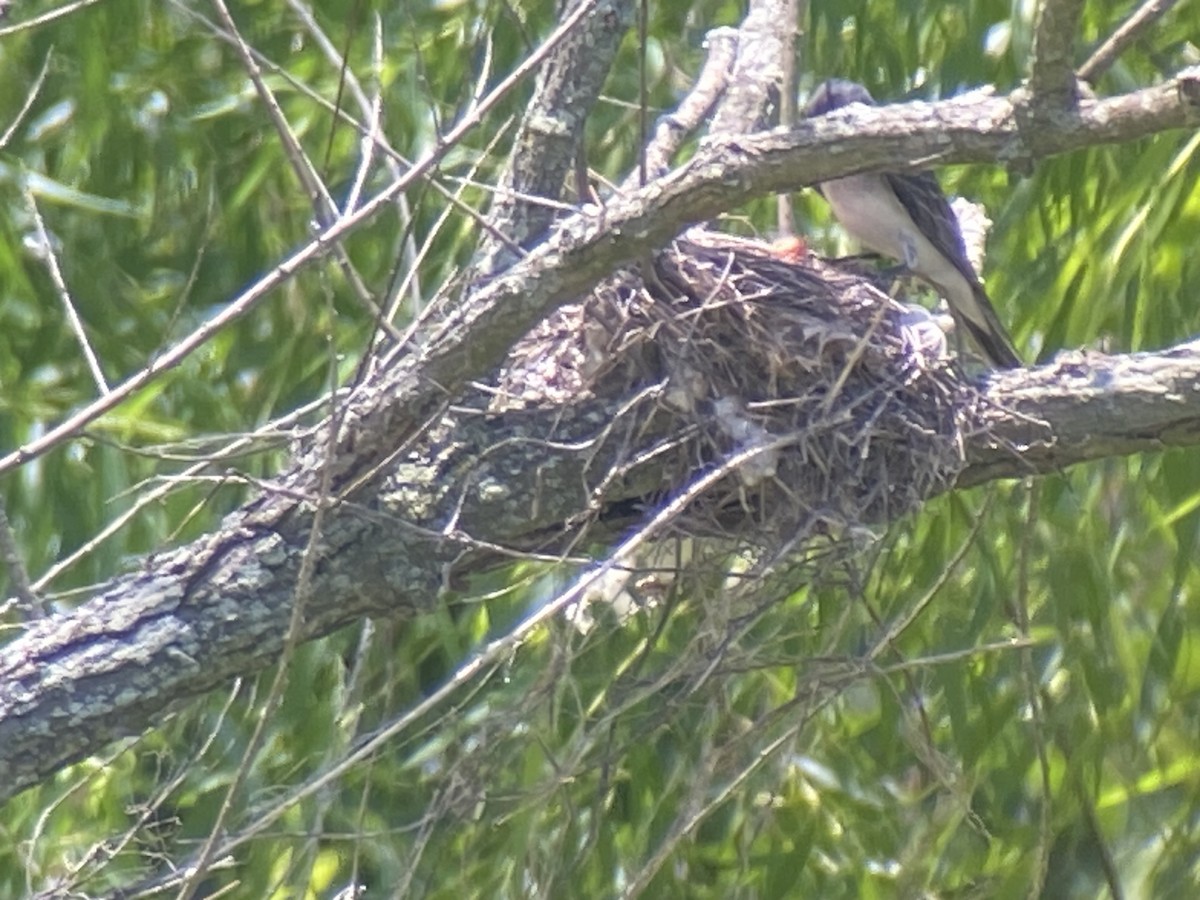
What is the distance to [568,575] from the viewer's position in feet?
8.65

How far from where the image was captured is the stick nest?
228cm

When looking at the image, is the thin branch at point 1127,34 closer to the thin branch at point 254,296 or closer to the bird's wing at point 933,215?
the thin branch at point 254,296

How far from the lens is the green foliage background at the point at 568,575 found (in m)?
2.67

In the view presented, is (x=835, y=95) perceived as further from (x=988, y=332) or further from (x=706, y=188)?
(x=706, y=188)

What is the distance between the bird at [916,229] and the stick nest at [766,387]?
0.39 meters

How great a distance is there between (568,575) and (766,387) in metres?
0.42

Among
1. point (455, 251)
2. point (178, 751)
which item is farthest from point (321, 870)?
point (455, 251)

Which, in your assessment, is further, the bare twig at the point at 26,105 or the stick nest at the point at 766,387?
the bare twig at the point at 26,105

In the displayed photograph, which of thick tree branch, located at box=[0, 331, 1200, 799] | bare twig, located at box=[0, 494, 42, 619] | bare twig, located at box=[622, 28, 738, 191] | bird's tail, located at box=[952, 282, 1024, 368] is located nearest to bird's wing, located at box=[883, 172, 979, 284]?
bird's tail, located at box=[952, 282, 1024, 368]

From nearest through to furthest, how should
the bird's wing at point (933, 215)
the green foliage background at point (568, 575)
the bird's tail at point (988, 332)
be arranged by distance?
the green foliage background at point (568, 575), the bird's tail at point (988, 332), the bird's wing at point (933, 215)

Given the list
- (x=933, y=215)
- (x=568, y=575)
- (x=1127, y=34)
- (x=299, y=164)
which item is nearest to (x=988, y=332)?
(x=933, y=215)

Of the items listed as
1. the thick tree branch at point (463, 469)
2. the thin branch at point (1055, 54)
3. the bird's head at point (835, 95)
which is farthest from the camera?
the bird's head at point (835, 95)

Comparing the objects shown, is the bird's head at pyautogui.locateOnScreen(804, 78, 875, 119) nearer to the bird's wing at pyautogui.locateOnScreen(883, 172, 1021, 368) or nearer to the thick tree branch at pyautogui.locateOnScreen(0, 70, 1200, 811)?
the bird's wing at pyautogui.locateOnScreen(883, 172, 1021, 368)

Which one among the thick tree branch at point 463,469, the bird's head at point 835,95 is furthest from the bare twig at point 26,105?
the bird's head at point 835,95
